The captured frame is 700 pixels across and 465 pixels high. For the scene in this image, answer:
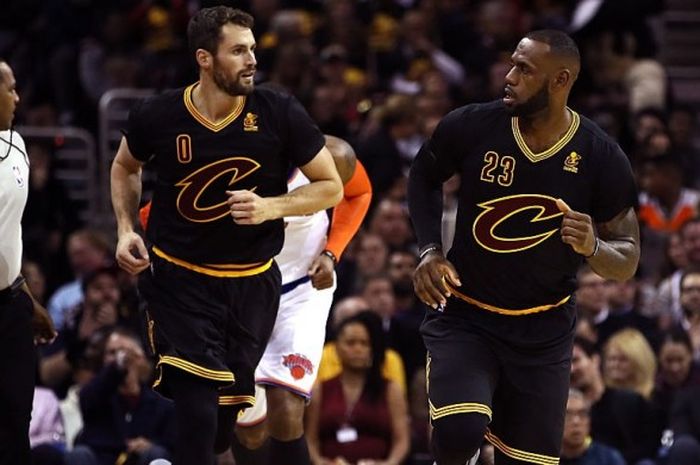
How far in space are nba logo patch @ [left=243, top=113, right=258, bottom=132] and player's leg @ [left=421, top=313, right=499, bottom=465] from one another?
1.20m

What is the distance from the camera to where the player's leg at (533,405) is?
709 centimetres

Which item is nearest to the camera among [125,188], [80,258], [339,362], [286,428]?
[125,188]

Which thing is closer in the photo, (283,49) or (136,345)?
(136,345)

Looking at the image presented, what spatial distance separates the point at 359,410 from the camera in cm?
1010

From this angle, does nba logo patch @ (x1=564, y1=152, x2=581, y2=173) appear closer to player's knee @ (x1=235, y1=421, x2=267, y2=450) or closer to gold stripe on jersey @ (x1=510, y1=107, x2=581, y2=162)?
gold stripe on jersey @ (x1=510, y1=107, x2=581, y2=162)

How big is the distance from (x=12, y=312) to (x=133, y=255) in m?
0.69

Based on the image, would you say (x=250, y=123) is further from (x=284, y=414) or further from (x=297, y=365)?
(x=284, y=414)

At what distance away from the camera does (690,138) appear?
14.2 m

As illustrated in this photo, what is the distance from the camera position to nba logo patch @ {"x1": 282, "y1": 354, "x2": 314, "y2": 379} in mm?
7898

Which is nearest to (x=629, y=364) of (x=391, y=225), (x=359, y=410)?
(x=359, y=410)

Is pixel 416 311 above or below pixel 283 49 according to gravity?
below

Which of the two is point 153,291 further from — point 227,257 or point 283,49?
point 283,49

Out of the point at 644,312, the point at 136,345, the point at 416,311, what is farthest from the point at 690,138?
the point at 136,345

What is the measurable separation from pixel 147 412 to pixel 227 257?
3.05 metres
